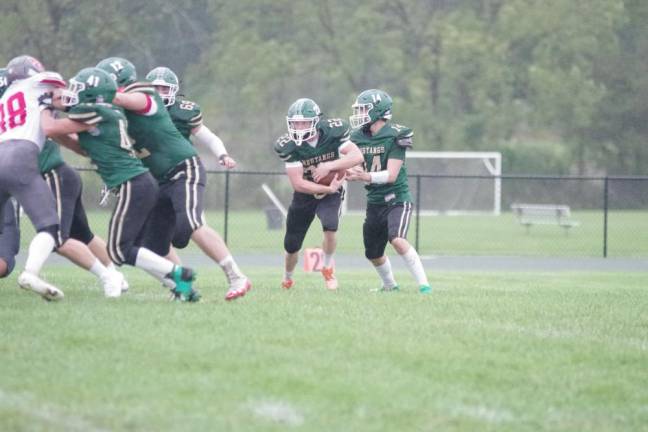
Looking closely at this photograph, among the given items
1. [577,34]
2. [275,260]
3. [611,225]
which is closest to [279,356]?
[275,260]

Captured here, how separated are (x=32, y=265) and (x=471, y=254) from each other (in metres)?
14.6

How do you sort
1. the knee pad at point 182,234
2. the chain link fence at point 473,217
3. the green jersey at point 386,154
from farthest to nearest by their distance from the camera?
1. the chain link fence at point 473,217
2. the green jersey at point 386,154
3. the knee pad at point 182,234

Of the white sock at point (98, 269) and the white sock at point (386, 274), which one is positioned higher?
the white sock at point (98, 269)

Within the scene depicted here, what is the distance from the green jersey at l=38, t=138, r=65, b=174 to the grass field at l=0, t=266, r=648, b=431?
111 centimetres

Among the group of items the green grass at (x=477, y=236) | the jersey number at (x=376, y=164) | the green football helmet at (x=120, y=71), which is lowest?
the green grass at (x=477, y=236)

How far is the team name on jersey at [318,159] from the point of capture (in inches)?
414

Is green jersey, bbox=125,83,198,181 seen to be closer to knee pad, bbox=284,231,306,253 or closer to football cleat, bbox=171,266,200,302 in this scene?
football cleat, bbox=171,266,200,302

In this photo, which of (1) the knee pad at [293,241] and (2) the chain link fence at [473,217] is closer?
(1) the knee pad at [293,241]

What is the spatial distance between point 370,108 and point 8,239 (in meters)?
3.60

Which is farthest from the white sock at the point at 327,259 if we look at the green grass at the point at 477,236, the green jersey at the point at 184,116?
the green grass at the point at 477,236

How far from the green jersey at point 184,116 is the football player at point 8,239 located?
5.36ft

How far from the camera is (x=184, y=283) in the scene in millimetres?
8516

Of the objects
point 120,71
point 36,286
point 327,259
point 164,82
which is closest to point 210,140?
point 164,82

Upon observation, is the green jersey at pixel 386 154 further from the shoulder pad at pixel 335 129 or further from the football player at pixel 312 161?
the shoulder pad at pixel 335 129
